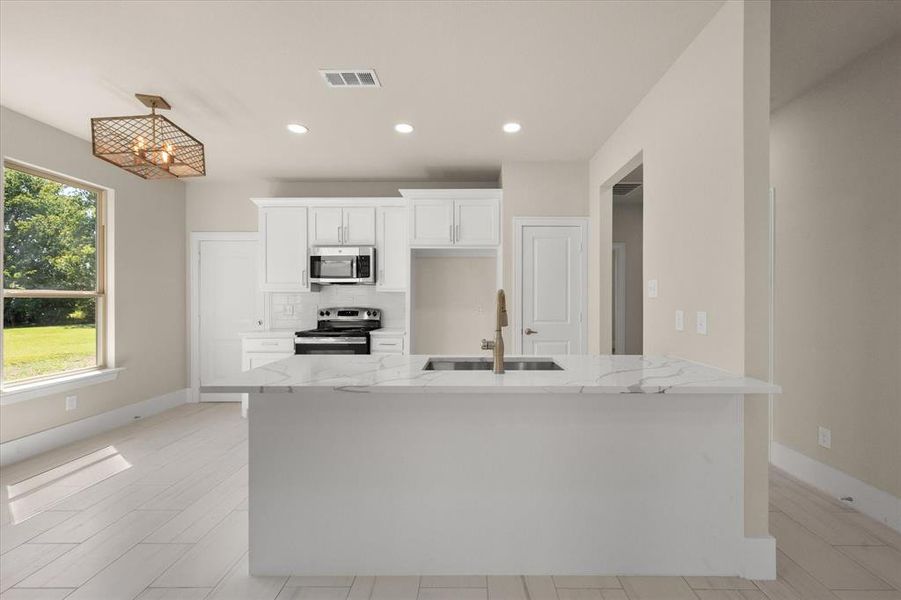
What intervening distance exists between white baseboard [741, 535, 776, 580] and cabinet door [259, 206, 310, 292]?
4285 millimetres

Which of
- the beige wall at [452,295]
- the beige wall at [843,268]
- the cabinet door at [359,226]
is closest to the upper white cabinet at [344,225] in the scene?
the cabinet door at [359,226]

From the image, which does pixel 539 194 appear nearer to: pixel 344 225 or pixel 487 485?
pixel 344 225

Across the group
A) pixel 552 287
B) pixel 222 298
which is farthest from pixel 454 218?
pixel 222 298

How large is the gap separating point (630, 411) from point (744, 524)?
69 cm

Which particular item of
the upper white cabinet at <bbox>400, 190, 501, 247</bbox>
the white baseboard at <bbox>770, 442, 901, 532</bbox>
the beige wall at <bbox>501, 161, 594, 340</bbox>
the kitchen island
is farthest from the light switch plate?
the upper white cabinet at <bbox>400, 190, 501, 247</bbox>

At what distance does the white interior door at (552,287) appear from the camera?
4.64 metres

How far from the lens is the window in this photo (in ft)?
12.0

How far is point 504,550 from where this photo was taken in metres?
2.10

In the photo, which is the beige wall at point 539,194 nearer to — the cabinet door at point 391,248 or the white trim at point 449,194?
the white trim at point 449,194

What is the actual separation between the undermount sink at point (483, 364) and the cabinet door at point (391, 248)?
2.46 meters

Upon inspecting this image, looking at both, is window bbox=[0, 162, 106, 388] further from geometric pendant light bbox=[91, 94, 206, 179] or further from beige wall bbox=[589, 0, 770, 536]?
beige wall bbox=[589, 0, 770, 536]

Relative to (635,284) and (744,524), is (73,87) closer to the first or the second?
(744,524)

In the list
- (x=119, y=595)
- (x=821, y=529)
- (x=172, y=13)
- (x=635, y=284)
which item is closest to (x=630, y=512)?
(x=821, y=529)

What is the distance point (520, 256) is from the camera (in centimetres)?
465
